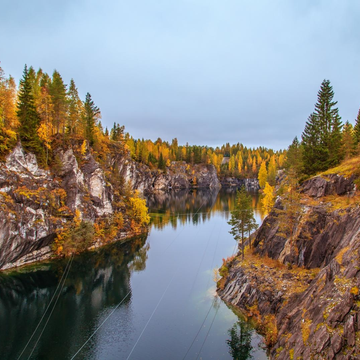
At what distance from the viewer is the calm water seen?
928 inches

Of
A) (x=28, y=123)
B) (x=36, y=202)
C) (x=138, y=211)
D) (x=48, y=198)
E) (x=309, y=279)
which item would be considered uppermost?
(x=28, y=123)

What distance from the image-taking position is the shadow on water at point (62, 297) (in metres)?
24.3

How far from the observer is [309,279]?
25.0 m

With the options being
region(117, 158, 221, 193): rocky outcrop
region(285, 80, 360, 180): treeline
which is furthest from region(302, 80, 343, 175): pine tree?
region(117, 158, 221, 193): rocky outcrop

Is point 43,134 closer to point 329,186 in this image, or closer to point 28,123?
point 28,123

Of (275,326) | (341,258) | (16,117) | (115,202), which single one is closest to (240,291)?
(275,326)

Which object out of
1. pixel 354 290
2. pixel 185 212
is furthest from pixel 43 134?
pixel 185 212

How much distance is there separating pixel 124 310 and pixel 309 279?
2004cm

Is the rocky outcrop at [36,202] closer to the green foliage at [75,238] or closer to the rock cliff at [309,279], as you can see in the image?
the green foliage at [75,238]

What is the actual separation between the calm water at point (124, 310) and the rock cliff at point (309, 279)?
293cm

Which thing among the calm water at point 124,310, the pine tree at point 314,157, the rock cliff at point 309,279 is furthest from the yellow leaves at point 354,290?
the pine tree at point 314,157

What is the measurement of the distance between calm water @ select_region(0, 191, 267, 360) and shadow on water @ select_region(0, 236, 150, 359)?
0.31 ft

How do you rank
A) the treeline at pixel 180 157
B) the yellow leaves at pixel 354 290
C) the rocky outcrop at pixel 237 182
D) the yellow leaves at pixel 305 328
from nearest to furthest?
the yellow leaves at pixel 354 290, the yellow leaves at pixel 305 328, the treeline at pixel 180 157, the rocky outcrop at pixel 237 182

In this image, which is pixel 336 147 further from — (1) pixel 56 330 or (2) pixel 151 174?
(2) pixel 151 174
